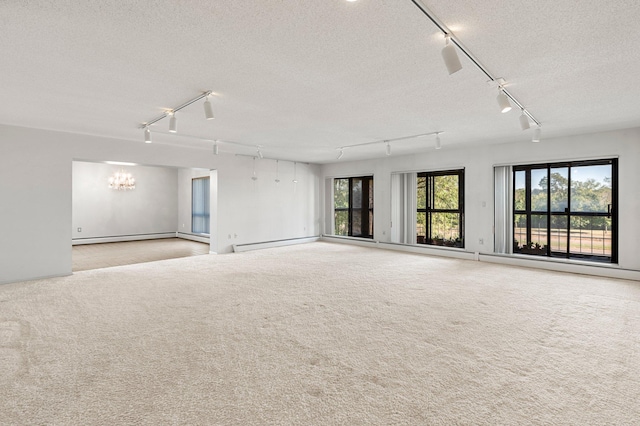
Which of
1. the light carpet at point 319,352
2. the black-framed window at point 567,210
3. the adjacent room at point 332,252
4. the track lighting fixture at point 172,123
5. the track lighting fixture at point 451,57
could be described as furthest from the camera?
the black-framed window at point 567,210

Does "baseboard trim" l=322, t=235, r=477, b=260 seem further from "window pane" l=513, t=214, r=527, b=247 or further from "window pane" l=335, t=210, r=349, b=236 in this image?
"window pane" l=513, t=214, r=527, b=247

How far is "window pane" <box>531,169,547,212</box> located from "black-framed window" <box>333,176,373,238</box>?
3988 millimetres

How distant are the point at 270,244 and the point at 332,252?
1.86 metres

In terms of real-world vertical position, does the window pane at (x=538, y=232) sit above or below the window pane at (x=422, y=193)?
below

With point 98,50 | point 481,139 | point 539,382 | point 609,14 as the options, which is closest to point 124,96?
point 98,50

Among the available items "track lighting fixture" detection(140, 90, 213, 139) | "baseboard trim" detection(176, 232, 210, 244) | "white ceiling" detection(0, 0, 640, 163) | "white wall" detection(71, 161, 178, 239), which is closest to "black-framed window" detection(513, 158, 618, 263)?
"white ceiling" detection(0, 0, 640, 163)

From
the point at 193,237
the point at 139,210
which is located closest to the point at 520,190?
the point at 193,237

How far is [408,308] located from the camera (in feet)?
11.9

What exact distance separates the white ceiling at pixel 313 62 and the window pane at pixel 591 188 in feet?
3.85

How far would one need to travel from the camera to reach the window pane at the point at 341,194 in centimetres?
985

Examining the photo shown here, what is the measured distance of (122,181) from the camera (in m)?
9.80

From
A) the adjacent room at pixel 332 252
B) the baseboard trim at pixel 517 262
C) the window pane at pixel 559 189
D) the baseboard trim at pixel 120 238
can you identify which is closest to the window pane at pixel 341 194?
the baseboard trim at pixel 517 262

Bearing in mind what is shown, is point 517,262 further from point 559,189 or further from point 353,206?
point 353,206

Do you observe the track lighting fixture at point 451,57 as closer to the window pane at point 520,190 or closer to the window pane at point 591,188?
the window pane at point 591,188
